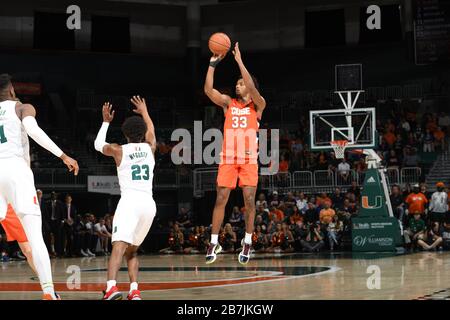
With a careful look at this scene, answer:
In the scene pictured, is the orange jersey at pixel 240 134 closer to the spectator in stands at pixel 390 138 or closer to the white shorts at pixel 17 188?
the white shorts at pixel 17 188

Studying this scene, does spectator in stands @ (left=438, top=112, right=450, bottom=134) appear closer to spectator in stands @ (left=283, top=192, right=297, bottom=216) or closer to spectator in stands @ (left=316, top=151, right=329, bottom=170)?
spectator in stands @ (left=316, top=151, right=329, bottom=170)

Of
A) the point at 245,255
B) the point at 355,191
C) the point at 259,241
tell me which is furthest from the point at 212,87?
the point at 355,191

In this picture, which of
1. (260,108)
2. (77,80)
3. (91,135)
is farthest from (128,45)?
(260,108)

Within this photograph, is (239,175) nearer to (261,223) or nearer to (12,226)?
(12,226)

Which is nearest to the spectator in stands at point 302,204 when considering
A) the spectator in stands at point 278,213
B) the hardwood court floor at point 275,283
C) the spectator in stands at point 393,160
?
the spectator in stands at point 278,213

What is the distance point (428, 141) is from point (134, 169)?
21074mm

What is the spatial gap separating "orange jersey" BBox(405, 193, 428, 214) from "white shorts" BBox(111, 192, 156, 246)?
47.7ft

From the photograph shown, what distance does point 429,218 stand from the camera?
20.9m

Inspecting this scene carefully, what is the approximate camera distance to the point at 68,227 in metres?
21.7

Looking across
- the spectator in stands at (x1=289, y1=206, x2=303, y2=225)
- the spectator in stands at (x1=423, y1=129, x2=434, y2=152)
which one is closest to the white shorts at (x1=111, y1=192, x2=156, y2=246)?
the spectator in stands at (x1=289, y1=206, x2=303, y2=225)

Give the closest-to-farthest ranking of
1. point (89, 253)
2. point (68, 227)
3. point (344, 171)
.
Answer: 1. point (68, 227)
2. point (89, 253)
3. point (344, 171)

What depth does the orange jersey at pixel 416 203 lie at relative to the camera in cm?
2102

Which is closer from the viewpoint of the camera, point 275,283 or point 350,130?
point 275,283
